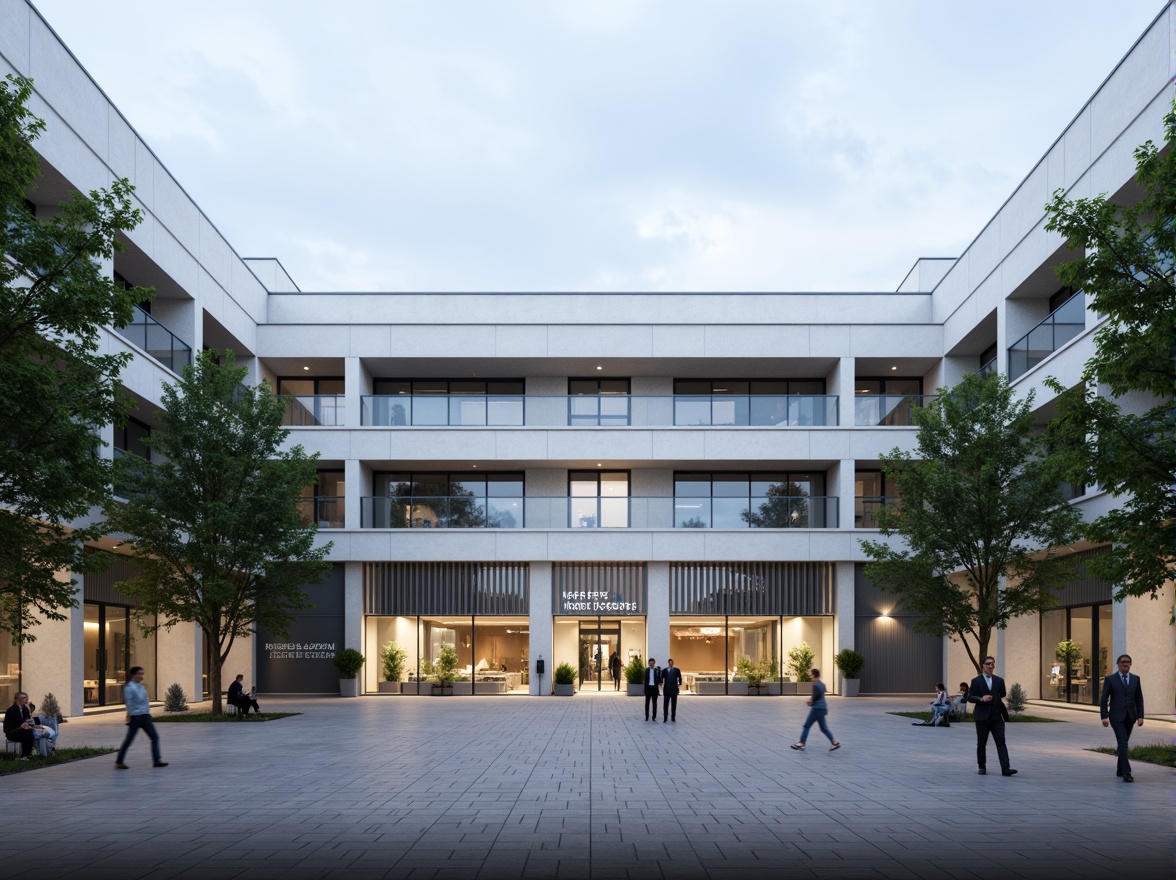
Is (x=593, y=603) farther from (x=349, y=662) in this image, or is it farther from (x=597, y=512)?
(x=349, y=662)

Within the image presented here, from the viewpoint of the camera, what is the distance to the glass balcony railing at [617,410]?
3756 cm

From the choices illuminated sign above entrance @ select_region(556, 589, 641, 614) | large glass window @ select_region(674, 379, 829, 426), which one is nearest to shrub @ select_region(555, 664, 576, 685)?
illuminated sign above entrance @ select_region(556, 589, 641, 614)

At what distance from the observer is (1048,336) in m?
28.7

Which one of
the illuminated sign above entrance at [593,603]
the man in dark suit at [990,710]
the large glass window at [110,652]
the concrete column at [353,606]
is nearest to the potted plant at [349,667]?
the concrete column at [353,606]

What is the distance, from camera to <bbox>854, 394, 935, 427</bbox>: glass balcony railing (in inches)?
1460

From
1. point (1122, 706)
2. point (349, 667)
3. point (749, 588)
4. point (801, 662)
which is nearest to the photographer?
point (1122, 706)

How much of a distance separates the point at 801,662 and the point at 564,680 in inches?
324

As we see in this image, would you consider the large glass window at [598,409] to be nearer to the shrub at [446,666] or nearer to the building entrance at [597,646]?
the building entrance at [597,646]

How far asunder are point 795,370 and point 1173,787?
26.5 metres

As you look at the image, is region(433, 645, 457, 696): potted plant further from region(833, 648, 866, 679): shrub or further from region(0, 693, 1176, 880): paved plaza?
region(0, 693, 1176, 880): paved plaza

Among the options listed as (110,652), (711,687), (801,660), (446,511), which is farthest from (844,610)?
(110,652)

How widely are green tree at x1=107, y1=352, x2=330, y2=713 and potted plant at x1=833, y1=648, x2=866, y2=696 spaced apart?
18198mm

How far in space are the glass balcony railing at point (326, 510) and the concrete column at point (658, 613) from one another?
11.1 m

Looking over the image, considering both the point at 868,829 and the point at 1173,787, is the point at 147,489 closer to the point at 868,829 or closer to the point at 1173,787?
the point at 868,829
